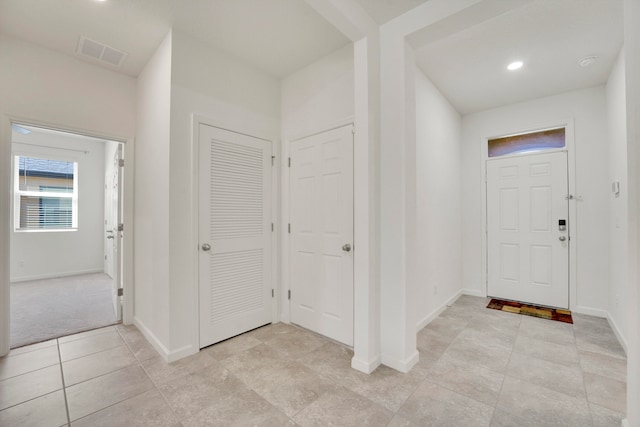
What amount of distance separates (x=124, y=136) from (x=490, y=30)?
3749mm

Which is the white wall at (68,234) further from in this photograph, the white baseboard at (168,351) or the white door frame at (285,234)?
the white door frame at (285,234)

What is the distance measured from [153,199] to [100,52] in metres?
1.53

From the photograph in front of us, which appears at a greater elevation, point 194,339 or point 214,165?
point 214,165

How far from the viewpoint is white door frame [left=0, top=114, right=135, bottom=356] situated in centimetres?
241

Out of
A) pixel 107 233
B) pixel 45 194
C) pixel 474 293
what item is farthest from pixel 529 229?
pixel 45 194

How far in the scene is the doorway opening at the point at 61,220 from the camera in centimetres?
434

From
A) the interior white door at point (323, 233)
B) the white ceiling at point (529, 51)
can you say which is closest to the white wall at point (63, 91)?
the interior white door at point (323, 233)

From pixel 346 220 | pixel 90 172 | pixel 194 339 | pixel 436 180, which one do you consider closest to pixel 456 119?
pixel 436 180

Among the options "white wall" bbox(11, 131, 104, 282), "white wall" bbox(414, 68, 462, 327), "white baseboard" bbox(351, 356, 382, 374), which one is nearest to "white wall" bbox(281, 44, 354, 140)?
"white wall" bbox(414, 68, 462, 327)

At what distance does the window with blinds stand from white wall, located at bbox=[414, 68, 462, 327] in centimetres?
657

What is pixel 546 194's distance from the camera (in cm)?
367

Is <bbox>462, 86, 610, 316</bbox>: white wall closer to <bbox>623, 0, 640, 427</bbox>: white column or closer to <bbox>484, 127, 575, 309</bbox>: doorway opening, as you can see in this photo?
<bbox>484, 127, 575, 309</bbox>: doorway opening

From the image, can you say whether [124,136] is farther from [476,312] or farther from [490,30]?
[476,312]

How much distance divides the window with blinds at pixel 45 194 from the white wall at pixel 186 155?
492cm
